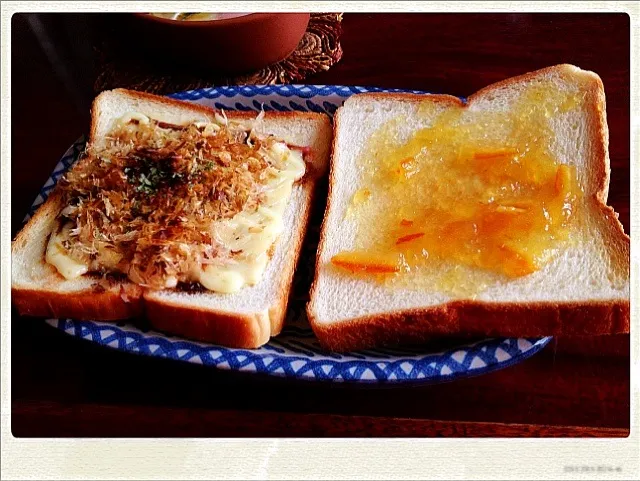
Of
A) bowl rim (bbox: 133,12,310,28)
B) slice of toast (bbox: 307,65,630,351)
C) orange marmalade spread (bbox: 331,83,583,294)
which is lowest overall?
slice of toast (bbox: 307,65,630,351)

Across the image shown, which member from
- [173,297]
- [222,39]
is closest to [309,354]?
[173,297]

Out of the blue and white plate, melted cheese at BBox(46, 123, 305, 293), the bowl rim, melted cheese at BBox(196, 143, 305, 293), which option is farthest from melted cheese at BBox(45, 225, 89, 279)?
the bowl rim

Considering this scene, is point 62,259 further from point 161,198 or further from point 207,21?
point 207,21

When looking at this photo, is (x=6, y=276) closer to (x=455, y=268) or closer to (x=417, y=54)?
(x=455, y=268)

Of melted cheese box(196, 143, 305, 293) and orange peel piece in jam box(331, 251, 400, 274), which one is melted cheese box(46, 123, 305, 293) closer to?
melted cheese box(196, 143, 305, 293)

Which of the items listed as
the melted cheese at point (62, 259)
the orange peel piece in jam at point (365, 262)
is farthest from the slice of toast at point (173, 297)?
the orange peel piece in jam at point (365, 262)

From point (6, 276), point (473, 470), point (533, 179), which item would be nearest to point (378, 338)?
point (473, 470)
